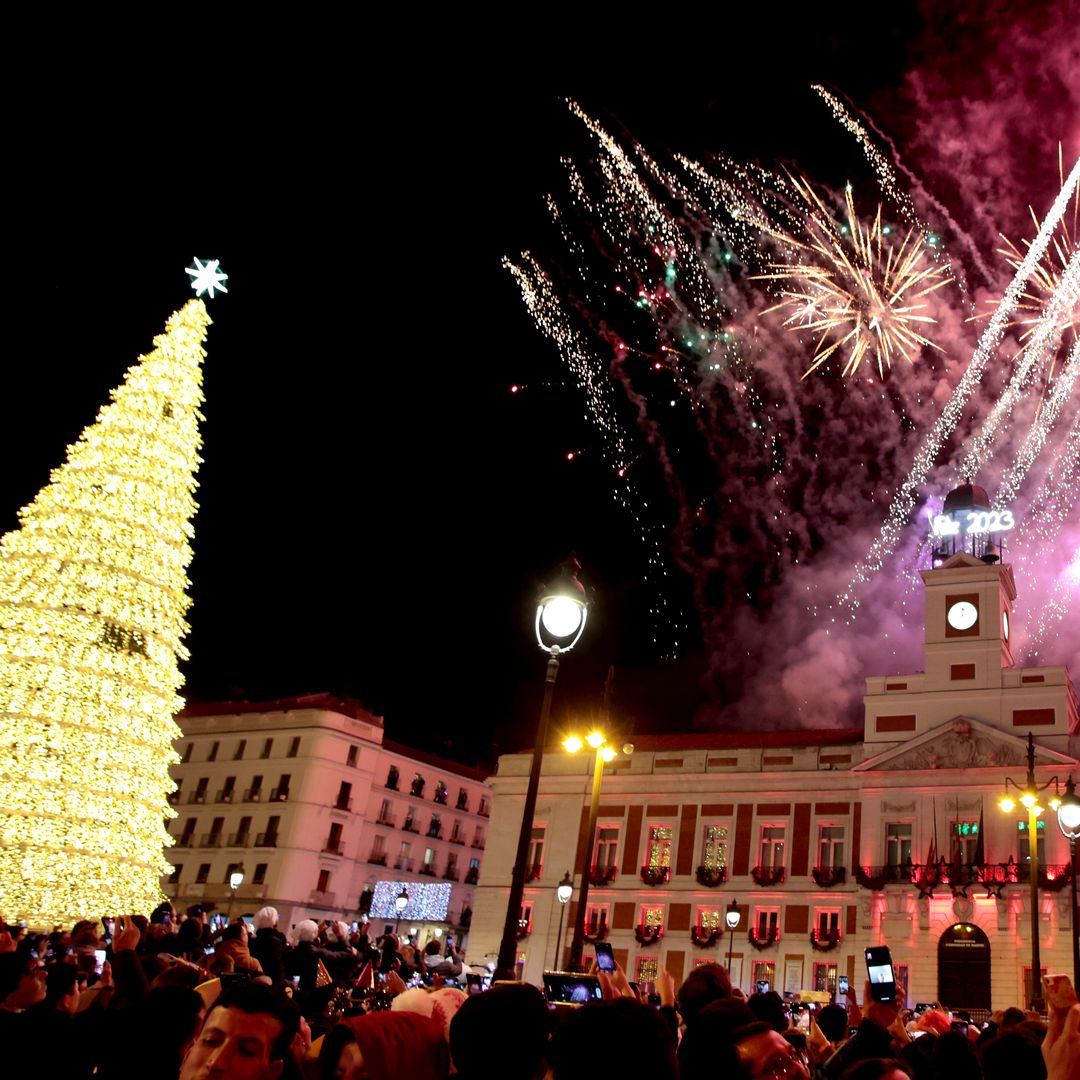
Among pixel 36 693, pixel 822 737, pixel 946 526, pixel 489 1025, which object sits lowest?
pixel 489 1025

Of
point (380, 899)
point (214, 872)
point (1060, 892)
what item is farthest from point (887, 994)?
point (214, 872)

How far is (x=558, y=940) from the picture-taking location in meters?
45.6

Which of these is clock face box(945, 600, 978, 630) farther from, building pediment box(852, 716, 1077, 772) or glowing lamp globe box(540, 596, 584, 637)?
glowing lamp globe box(540, 596, 584, 637)

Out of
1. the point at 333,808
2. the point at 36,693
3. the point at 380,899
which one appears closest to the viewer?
the point at 36,693

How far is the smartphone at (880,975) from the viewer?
7.64 meters

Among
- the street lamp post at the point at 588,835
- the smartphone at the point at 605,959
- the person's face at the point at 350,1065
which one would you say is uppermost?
the street lamp post at the point at 588,835

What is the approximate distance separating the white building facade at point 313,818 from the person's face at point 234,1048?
5137 cm

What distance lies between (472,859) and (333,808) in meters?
12.0

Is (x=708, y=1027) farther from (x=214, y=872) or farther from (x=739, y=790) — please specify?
(x=214, y=872)

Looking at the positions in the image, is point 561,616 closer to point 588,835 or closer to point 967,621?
point 588,835

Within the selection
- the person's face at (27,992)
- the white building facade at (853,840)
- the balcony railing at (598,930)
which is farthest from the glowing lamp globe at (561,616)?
the balcony railing at (598,930)

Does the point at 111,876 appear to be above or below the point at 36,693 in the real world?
below

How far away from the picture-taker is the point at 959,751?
41156 mm

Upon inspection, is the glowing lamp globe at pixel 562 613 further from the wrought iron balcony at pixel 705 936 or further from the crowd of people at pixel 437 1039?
the wrought iron balcony at pixel 705 936
